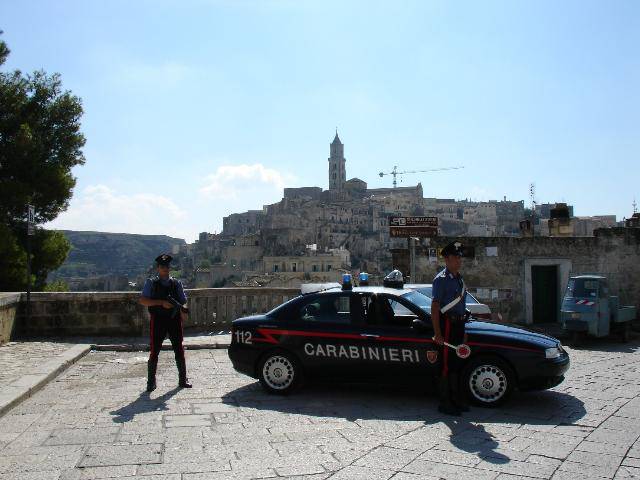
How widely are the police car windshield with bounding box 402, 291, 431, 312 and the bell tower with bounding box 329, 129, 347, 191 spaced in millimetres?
181076

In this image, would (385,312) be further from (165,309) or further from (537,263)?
(537,263)

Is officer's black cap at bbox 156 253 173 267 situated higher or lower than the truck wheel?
higher

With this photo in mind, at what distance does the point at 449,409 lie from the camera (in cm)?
659

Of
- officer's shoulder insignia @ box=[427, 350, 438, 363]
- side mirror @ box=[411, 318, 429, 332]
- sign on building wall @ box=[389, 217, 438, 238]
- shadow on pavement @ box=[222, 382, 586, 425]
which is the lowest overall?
shadow on pavement @ box=[222, 382, 586, 425]

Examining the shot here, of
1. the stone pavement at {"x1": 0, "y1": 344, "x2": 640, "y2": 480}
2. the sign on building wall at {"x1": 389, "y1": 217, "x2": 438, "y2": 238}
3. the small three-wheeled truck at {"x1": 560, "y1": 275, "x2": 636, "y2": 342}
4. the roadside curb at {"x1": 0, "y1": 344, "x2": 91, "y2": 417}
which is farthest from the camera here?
the sign on building wall at {"x1": 389, "y1": 217, "x2": 438, "y2": 238}

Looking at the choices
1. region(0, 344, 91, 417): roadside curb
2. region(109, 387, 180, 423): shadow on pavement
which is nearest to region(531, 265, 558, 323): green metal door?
region(109, 387, 180, 423): shadow on pavement

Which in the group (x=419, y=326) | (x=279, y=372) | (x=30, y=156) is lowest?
(x=279, y=372)

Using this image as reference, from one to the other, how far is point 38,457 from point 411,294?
16.1 feet

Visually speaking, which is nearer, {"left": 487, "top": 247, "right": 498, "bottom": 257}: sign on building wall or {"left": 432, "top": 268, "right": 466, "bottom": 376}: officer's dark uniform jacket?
{"left": 432, "top": 268, "right": 466, "bottom": 376}: officer's dark uniform jacket

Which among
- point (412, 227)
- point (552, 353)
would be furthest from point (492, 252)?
point (552, 353)

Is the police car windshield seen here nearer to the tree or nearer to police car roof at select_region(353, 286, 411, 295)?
police car roof at select_region(353, 286, 411, 295)

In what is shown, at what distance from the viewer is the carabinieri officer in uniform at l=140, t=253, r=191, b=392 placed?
26.1 ft

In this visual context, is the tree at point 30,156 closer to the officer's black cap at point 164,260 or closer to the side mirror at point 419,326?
the officer's black cap at point 164,260

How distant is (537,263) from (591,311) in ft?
11.1
